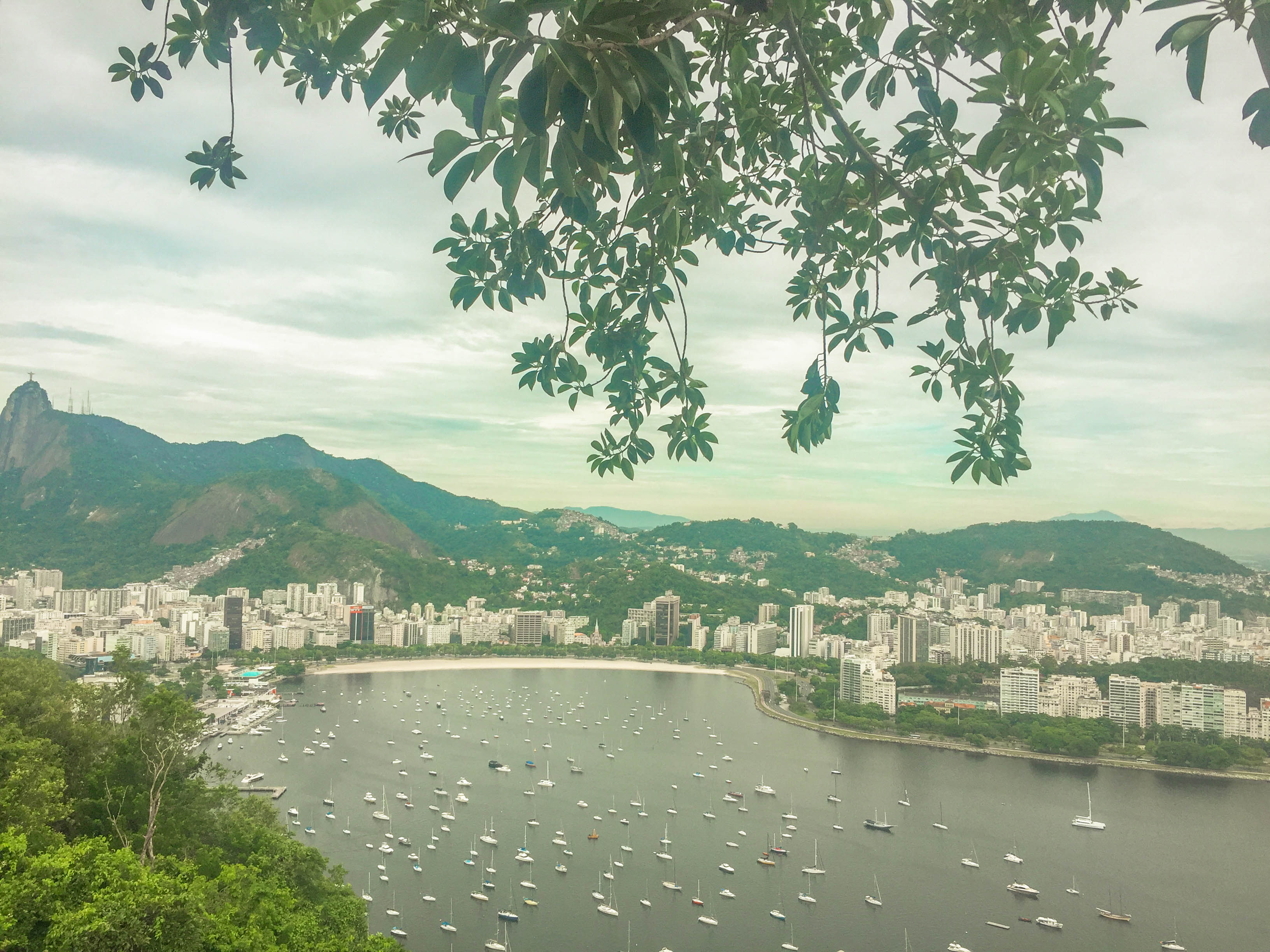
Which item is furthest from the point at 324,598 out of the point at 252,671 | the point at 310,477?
the point at 310,477

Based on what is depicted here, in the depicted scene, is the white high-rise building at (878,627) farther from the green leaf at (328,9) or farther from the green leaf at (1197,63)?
the green leaf at (328,9)

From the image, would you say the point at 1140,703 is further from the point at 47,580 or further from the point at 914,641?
the point at 47,580

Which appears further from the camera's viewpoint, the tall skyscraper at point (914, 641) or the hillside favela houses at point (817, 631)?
the tall skyscraper at point (914, 641)

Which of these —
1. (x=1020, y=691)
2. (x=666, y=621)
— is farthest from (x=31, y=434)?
(x=1020, y=691)

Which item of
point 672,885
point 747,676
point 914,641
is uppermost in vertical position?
point 914,641

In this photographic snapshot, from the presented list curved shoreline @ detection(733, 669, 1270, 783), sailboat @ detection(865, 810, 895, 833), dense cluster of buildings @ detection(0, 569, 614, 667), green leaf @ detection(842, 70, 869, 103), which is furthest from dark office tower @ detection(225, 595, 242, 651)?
green leaf @ detection(842, 70, 869, 103)

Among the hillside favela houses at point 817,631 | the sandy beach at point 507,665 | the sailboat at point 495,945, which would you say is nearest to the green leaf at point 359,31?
the sailboat at point 495,945
